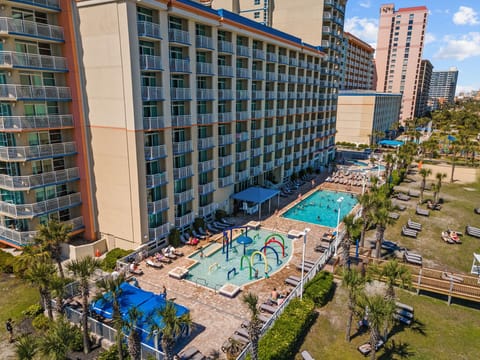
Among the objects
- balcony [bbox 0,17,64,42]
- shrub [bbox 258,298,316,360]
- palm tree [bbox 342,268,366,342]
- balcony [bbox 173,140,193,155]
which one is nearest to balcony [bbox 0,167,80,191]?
balcony [bbox 173,140,193,155]

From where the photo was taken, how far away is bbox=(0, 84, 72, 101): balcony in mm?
26969

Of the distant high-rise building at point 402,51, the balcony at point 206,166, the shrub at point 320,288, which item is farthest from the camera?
the distant high-rise building at point 402,51

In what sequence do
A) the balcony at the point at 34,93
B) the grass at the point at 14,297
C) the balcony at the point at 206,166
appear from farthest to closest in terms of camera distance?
the balcony at the point at 206,166 → the balcony at the point at 34,93 → the grass at the point at 14,297

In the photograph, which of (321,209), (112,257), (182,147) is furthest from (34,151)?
(321,209)

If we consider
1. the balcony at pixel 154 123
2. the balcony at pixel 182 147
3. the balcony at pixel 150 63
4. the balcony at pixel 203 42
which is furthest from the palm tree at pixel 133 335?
the balcony at pixel 203 42

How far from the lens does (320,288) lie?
25.6 meters

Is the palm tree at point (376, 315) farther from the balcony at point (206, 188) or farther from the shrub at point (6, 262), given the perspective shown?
the shrub at point (6, 262)

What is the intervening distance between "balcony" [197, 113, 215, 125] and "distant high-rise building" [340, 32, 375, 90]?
3433 inches

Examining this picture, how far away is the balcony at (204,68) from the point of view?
34750mm

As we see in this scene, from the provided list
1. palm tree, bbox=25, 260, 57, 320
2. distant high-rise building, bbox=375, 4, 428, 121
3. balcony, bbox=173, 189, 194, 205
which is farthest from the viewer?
distant high-rise building, bbox=375, 4, 428, 121

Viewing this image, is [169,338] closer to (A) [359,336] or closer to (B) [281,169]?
(A) [359,336]

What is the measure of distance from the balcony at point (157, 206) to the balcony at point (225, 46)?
18.4 m

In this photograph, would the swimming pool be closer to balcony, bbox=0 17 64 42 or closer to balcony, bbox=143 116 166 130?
balcony, bbox=143 116 166 130

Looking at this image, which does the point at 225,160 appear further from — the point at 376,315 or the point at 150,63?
the point at 376,315
